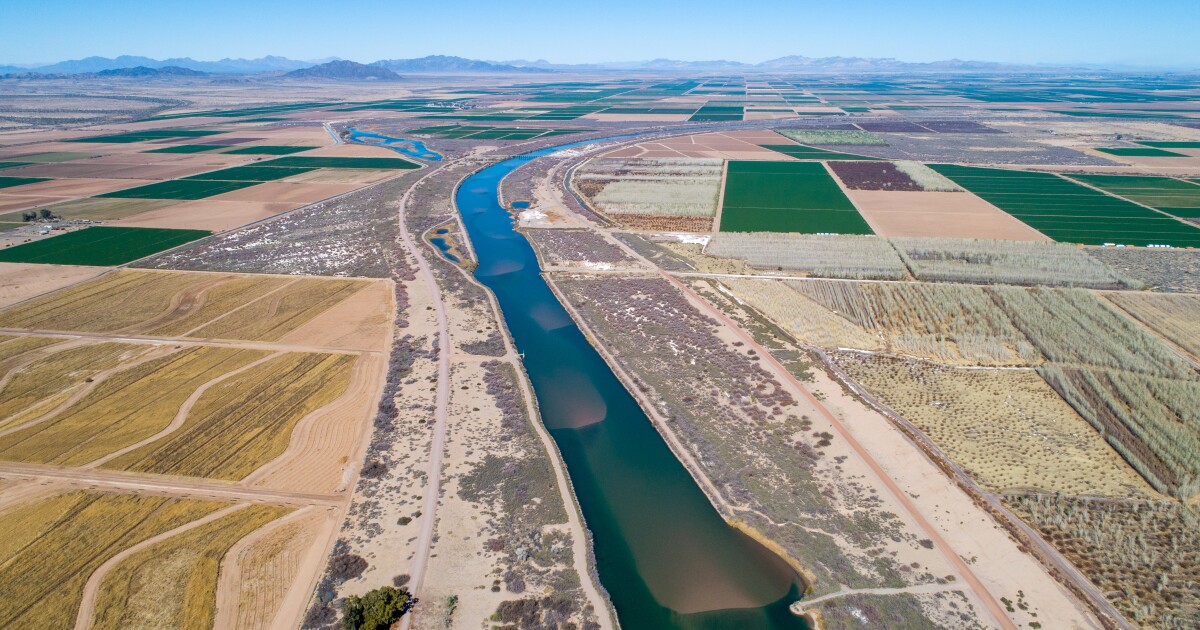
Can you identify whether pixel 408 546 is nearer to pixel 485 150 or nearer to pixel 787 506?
pixel 787 506

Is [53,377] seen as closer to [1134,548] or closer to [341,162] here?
[1134,548]

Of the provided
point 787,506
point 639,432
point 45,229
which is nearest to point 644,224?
point 639,432

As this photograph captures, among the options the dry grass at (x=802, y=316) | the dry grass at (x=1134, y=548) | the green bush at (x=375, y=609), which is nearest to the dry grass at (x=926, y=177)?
the dry grass at (x=802, y=316)

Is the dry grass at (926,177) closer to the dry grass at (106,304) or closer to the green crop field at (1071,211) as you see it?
the green crop field at (1071,211)

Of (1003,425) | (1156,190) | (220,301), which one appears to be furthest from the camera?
(1156,190)

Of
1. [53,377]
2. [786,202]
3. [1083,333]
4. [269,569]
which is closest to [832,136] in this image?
[786,202]

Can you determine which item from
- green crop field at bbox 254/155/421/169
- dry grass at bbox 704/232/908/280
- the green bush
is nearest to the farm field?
the green bush
